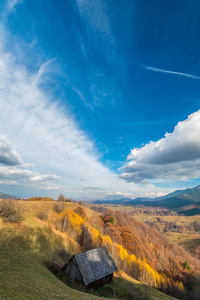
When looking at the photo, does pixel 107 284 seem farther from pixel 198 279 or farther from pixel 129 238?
pixel 198 279

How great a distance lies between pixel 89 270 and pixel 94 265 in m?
1.72

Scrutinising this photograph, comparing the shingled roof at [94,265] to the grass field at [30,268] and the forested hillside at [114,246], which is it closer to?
the grass field at [30,268]

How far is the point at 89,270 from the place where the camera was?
24250 millimetres

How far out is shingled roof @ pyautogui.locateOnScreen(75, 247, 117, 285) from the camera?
2344cm

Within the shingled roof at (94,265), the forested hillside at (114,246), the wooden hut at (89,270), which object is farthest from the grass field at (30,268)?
the forested hillside at (114,246)

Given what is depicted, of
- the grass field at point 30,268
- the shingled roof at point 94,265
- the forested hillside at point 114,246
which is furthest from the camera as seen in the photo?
the forested hillside at point 114,246

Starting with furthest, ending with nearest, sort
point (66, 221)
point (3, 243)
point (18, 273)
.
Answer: point (66, 221) < point (3, 243) < point (18, 273)

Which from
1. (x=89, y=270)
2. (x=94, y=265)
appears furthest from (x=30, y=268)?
(x=94, y=265)

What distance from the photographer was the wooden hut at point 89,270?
75.9 feet

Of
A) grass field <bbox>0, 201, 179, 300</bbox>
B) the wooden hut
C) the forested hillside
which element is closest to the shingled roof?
the wooden hut

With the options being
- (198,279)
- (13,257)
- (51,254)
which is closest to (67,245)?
(51,254)

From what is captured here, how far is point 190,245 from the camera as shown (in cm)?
17950

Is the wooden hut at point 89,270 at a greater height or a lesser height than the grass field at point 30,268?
lesser

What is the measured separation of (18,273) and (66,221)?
1401 inches
